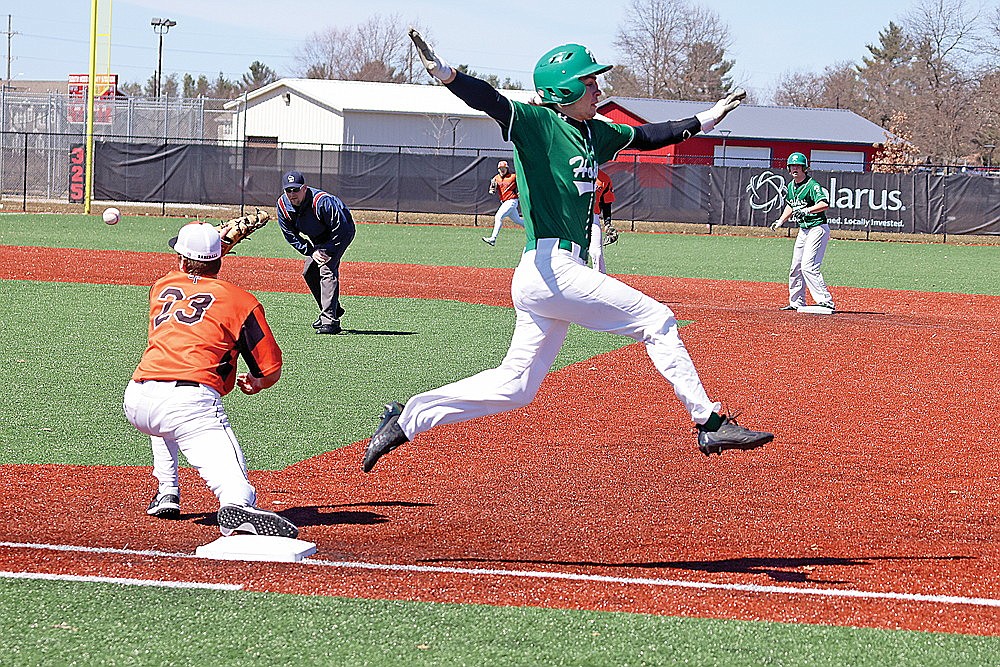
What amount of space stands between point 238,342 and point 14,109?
148ft

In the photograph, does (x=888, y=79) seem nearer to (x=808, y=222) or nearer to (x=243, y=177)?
(x=243, y=177)

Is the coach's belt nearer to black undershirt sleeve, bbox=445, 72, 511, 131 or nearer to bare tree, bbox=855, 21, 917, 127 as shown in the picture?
black undershirt sleeve, bbox=445, 72, 511, 131

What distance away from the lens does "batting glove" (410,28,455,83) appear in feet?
19.1

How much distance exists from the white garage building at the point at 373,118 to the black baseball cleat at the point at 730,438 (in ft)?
194

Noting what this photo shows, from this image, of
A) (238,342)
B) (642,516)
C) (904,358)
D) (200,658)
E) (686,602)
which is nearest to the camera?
(200,658)

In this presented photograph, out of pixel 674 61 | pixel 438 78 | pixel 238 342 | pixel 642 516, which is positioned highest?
pixel 674 61

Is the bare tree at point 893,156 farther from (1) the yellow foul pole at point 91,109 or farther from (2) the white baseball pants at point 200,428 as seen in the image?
(2) the white baseball pants at point 200,428

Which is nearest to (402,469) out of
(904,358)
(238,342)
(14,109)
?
(238,342)

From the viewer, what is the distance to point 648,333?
623cm

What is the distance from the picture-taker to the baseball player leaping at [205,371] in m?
6.22

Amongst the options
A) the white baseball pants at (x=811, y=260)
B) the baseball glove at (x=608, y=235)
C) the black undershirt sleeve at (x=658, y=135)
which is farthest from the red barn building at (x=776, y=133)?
the black undershirt sleeve at (x=658, y=135)

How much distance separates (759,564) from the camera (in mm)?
6363

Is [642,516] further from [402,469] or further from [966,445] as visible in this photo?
[966,445]

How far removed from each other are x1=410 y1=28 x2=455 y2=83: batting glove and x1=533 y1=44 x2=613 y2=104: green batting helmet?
64 centimetres
